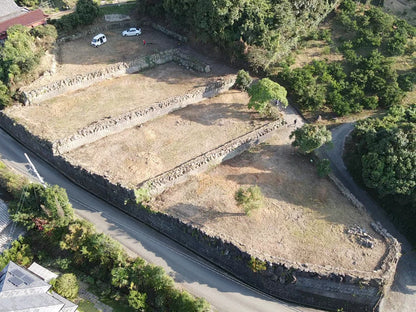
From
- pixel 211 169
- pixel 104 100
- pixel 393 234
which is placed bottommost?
pixel 393 234

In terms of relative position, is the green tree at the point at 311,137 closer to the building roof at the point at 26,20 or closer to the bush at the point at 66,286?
the bush at the point at 66,286

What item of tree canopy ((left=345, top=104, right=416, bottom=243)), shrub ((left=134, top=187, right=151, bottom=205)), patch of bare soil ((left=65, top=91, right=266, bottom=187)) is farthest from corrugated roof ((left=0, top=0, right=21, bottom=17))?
tree canopy ((left=345, top=104, right=416, bottom=243))

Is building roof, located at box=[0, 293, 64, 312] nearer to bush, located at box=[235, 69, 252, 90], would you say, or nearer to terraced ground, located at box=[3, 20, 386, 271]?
terraced ground, located at box=[3, 20, 386, 271]

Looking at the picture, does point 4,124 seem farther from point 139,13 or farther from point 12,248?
point 139,13

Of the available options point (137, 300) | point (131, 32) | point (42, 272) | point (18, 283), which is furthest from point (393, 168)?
point (131, 32)

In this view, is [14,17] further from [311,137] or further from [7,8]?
[311,137]

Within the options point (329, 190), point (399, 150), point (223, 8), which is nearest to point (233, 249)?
point (329, 190)
